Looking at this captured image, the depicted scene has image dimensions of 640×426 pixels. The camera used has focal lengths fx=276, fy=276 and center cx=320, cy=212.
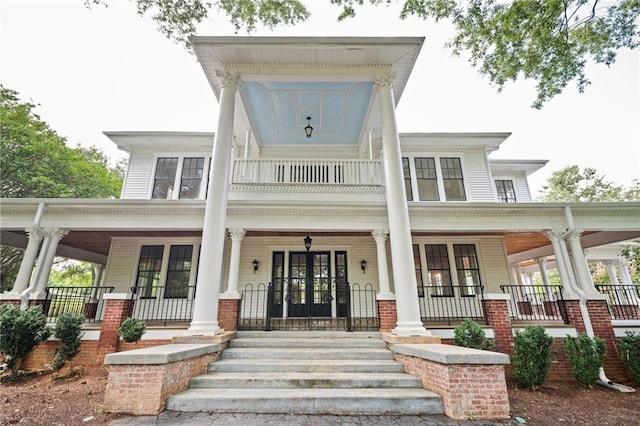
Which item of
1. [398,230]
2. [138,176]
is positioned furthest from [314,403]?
[138,176]

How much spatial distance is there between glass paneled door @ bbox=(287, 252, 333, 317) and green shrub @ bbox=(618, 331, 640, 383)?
712cm

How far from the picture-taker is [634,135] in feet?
25.6

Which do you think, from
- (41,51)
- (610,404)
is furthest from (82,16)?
(610,404)

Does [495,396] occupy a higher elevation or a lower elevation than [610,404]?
higher

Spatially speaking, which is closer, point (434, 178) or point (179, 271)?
point (179, 271)

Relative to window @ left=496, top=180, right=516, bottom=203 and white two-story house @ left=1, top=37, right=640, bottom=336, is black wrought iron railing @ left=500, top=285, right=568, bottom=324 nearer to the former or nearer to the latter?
white two-story house @ left=1, top=37, right=640, bottom=336

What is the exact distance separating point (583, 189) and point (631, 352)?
2772 centimetres

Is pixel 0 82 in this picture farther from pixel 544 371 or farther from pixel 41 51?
pixel 544 371

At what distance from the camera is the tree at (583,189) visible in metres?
24.1

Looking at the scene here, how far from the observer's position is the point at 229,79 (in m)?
7.11

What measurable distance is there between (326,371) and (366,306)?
14.4 ft

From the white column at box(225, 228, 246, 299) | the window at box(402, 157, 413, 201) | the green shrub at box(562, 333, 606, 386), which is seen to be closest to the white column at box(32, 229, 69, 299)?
the white column at box(225, 228, 246, 299)

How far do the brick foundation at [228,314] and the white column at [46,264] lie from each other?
4806 millimetres

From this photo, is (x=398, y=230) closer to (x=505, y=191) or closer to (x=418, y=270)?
(x=418, y=270)
